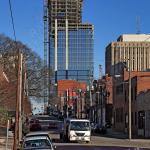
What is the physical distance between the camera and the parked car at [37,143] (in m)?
25.8

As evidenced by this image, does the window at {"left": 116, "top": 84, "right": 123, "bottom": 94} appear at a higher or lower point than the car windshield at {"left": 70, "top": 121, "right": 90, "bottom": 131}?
higher

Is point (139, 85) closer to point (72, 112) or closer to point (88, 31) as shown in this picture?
point (88, 31)

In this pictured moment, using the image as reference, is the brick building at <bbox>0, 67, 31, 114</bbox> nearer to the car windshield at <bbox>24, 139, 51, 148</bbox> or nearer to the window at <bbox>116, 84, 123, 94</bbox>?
the window at <bbox>116, 84, 123, 94</bbox>

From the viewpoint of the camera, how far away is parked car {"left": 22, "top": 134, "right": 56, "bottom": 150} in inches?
1017

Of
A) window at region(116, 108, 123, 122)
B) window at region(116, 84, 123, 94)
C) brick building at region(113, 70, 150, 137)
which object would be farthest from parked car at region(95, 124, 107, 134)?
window at region(116, 84, 123, 94)

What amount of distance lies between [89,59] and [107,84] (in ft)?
54.3

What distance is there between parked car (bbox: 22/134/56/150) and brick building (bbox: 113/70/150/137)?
43.5 m

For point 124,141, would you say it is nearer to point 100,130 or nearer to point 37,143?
point 100,130

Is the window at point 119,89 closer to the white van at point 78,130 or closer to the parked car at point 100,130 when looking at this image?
the parked car at point 100,130

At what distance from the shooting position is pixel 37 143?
1041 inches

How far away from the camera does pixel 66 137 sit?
181ft

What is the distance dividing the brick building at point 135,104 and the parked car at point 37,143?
43513 mm

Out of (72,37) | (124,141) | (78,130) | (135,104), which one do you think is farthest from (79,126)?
(72,37)

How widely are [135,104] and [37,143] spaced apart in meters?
52.5
